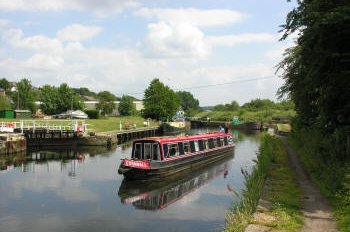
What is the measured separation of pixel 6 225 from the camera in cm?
1641

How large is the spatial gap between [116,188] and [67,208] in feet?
16.5

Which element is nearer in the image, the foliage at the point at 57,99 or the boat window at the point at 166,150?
the boat window at the point at 166,150

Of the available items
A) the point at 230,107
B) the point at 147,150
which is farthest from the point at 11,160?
the point at 230,107

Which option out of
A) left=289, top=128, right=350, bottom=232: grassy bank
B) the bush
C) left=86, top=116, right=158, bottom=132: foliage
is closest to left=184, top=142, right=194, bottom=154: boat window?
left=289, top=128, right=350, bottom=232: grassy bank

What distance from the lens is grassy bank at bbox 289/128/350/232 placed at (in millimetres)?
12553

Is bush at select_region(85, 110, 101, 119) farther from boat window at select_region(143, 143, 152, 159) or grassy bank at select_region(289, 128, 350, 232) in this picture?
grassy bank at select_region(289, 128, 350, 232)

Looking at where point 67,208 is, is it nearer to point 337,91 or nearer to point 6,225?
point 6,225

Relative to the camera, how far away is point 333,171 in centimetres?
1612

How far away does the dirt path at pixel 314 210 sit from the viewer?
11406 millimetres

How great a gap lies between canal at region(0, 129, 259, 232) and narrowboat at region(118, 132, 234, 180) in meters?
0.83

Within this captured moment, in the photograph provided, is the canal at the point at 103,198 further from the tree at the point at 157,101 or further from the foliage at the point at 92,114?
the foliage at the point at 92,114

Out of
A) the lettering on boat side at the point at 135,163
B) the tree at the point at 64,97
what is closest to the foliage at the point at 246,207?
the lettering on boat side at the point at 135,163

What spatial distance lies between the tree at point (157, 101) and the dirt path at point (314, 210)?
6582 centimetres

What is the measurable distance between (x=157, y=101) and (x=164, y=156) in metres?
57.6
